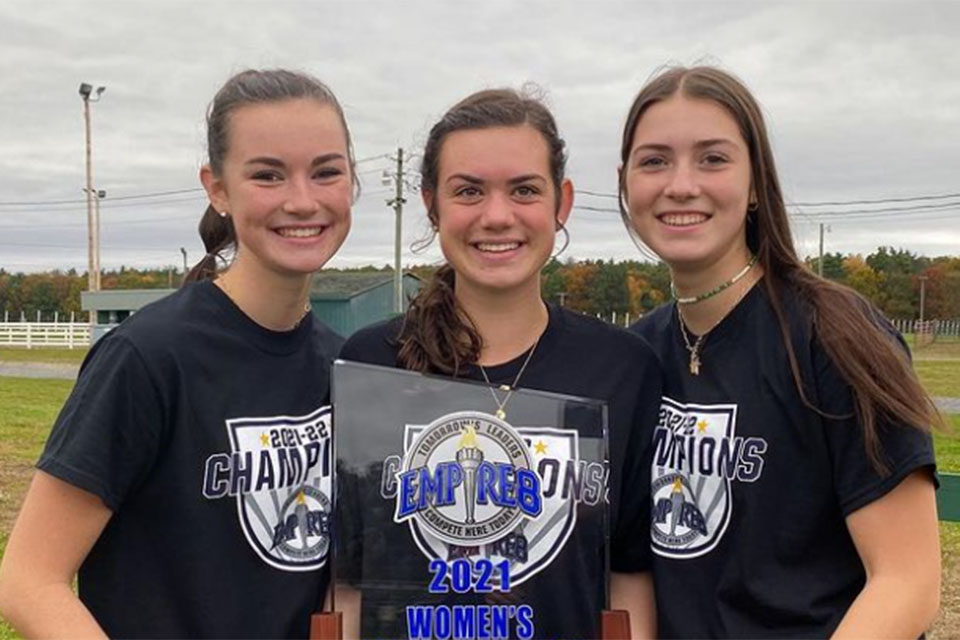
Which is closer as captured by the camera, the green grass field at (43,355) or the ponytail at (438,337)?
the ponytail at (438,337)

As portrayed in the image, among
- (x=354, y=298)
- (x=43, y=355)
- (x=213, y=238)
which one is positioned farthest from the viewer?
(x=43, y=355)

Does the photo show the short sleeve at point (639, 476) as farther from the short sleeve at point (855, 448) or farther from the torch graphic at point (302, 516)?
the torch graphic at point (302, 516)

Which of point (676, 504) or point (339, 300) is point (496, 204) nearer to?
point (676, 504)

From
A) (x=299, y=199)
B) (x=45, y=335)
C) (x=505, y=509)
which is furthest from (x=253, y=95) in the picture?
(x=45, y=335)

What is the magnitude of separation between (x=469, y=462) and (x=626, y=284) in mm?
61397

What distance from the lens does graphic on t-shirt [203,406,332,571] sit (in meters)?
2.41

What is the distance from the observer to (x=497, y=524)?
7.88ft

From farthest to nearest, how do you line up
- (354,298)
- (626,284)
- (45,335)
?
(626,284) → (45,335) → (354,298)

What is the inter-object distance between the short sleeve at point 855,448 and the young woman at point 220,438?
126 centimetres

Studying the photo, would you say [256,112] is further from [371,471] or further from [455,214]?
[371,471]

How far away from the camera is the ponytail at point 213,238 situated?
2.96 m

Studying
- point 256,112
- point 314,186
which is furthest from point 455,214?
point 256,112

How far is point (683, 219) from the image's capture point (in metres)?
2.60

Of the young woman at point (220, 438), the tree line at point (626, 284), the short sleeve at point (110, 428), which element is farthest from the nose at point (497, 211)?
the tree line at point (626, 284)
